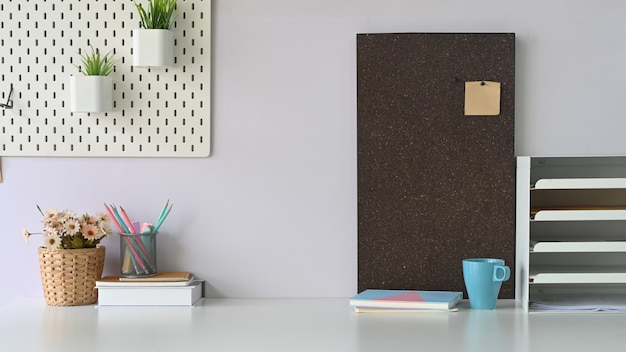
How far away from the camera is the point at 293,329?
1501 mm

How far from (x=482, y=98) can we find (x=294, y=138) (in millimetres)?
408

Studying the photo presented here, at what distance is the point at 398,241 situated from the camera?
5.86 feet

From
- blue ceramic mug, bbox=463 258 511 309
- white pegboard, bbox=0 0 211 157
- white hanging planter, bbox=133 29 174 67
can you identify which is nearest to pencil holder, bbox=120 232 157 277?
white pegboard, bbox=0 0 211 157

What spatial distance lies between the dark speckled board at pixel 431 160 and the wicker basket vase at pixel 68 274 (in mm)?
564

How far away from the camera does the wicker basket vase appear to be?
170 cm

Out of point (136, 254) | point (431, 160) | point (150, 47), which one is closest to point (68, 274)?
point (136, 254)

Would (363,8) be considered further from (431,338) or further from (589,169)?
(431,338)

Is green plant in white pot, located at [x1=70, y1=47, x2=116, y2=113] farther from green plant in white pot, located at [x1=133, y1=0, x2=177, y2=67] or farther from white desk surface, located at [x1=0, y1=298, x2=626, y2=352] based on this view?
white desk surface, located at [x1=0, y1=298, x2=626, y2=352]

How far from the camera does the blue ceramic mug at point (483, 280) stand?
1.66 meters

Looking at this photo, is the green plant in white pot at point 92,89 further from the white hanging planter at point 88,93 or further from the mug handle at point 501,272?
the mug handle at point 501,272

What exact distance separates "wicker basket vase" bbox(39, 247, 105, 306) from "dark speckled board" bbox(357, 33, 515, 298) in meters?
0.56

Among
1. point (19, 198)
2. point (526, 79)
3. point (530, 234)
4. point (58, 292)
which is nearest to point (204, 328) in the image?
point (58, 292)

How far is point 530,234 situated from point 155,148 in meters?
0.82

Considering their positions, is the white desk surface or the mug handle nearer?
the white desk surface
